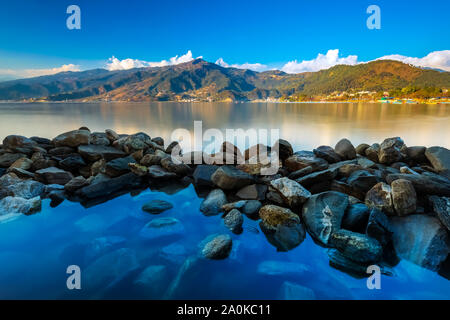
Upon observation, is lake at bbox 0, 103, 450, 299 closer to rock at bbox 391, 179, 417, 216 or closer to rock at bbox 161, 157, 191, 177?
rock at bbox 391, 179, 417, 216

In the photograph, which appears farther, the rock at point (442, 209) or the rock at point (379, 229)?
the rock at point (379, 229)

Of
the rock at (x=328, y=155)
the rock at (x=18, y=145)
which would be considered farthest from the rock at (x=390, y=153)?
the rock at (x=18, y=145)

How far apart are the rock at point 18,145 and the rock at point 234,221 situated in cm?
923

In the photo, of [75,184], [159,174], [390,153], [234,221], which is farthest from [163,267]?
[390,153]

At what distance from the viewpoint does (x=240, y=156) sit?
27.4 feet

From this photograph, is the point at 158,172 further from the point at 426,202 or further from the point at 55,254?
the point at 426,202

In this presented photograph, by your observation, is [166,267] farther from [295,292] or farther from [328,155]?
[328,155]

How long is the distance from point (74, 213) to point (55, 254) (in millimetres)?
1698

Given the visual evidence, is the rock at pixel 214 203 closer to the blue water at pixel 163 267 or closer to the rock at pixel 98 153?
the blue water at pixel 163 267

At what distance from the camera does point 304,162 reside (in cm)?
738

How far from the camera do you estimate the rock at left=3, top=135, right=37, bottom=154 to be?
30.1 feet

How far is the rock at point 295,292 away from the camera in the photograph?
11.1ft

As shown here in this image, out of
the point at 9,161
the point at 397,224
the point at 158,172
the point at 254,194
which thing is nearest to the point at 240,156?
the point at 254,194

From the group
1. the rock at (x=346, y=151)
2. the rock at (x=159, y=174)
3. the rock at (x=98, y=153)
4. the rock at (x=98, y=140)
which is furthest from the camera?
the rock at (x=98, y=140)
